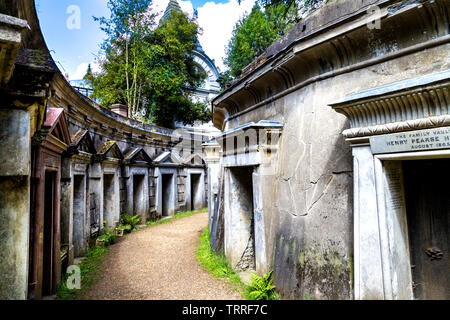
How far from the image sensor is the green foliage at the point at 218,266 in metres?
5.13

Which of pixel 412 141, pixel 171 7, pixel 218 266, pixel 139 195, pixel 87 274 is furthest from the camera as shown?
pixel 171 7

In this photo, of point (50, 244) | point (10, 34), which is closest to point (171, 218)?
point (50, 244)

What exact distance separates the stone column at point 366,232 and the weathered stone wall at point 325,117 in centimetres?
27

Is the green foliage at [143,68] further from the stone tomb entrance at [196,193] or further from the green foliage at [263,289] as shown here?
the green foliage at [263,289]

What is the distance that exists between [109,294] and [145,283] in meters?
0.73

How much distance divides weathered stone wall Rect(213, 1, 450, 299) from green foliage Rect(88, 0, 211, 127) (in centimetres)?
1285

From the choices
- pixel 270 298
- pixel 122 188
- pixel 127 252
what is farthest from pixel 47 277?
pixel 122 188

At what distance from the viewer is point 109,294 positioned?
504cm

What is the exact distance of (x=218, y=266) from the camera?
5898mm

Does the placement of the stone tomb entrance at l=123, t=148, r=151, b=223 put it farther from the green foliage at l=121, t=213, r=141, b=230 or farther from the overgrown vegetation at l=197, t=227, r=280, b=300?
the overgrown vegetation at l=197, t=227, r=280, b=300

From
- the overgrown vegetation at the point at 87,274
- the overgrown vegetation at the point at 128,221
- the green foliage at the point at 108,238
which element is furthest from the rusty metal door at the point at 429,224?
the overgrown vegetation at the point at 128,221

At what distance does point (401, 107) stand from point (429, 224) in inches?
48.0

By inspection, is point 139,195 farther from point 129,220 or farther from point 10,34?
point 10,34

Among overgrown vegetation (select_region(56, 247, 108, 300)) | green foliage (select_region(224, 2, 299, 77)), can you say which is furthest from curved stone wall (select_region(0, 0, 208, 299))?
green foliage (select_region(224, 2, 299, 77))
